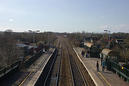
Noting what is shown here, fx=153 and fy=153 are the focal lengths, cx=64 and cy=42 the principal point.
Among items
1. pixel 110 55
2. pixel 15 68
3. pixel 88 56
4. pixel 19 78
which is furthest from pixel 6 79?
pixel 88 56

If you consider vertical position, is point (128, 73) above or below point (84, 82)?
above

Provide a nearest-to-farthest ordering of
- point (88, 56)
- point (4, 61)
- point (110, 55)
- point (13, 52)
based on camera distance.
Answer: point (110, 55) < point (4, 61) < point (13, 52) < point (88, 56)

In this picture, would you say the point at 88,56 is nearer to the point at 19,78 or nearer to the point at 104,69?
the point at 104,69

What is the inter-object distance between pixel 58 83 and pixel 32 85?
9.65ft

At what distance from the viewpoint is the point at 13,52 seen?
29156 millimetres

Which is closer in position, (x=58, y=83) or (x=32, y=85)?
(x=32, y=85)

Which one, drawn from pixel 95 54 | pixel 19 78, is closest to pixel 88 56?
pixel 95 54

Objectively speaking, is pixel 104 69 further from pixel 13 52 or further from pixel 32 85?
pixel 13 52

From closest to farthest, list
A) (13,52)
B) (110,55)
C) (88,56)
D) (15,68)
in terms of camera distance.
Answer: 1. (15,68)
2. (110,55)
3. (13,52)
4. (88,56)

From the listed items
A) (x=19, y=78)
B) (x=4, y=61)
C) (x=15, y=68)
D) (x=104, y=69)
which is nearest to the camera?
(x=19, y=78)

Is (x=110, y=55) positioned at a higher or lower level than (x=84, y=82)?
higher

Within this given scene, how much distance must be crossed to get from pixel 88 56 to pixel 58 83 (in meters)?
18.1

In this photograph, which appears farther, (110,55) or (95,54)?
(95,54)

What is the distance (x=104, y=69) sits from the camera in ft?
64.6
